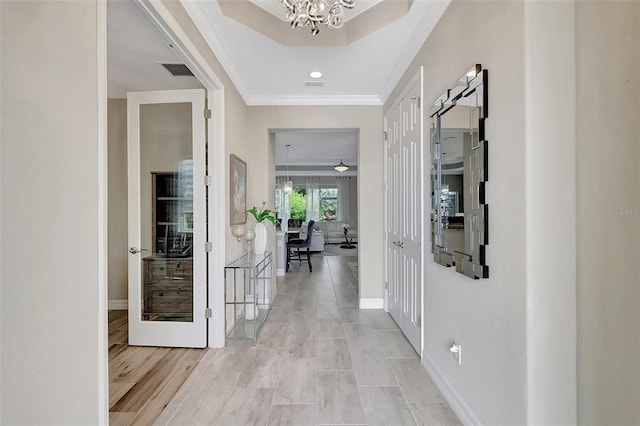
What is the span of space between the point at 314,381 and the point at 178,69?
3.16 metres

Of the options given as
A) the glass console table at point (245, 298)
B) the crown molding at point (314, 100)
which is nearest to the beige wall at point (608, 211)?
the glass console table at point (245, 298)

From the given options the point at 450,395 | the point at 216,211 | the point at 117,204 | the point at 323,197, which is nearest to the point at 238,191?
the point at 216,211

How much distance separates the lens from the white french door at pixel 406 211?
2.88m

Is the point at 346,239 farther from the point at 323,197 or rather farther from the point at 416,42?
the point at 416,42

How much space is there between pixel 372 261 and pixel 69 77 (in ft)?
12.2

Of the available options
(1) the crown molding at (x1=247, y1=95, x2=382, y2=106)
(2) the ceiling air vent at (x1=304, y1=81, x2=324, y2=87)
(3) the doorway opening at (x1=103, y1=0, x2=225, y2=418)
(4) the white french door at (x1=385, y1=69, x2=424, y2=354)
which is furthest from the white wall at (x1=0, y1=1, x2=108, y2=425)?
(1) the crown molding at (x1=247, y1=95, x2=382, y2=106)

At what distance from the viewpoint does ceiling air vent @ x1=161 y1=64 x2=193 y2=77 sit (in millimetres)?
3180

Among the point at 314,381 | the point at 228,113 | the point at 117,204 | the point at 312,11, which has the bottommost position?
the point at 314,381

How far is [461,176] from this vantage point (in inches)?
79.4

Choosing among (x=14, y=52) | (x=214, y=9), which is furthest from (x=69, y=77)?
(x=214, y=9)

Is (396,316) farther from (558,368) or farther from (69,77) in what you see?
(69,77)

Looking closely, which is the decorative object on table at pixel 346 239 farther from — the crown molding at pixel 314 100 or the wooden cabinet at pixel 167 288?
the wooden cabinet at pixel 167 288

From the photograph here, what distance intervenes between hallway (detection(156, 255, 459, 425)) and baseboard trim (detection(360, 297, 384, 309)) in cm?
35

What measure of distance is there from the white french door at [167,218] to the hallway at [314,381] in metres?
0.50
